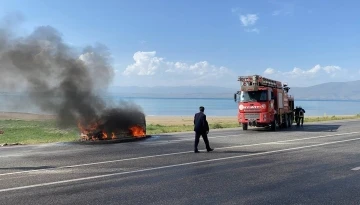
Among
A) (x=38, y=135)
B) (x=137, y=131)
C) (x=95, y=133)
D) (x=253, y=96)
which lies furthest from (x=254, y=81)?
(x=38, y=135)

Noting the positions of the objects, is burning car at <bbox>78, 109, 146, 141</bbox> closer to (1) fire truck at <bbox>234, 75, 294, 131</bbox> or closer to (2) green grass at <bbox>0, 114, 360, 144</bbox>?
(2) green grass at <bbox>0, 114, 360, 144</bbox>

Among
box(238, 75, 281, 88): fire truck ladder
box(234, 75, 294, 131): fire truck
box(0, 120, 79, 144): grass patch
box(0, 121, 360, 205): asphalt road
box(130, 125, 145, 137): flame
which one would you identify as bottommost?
box(0, 121, 360, 205): asphalt road

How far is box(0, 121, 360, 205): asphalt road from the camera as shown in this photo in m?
6.32

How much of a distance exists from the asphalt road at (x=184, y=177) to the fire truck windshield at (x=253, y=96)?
32.1 feet

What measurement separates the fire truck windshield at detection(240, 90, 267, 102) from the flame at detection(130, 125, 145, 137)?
276 inches

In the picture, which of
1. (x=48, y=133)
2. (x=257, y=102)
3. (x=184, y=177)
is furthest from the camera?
(x=48, y=133)

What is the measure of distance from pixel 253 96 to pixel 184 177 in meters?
15.4

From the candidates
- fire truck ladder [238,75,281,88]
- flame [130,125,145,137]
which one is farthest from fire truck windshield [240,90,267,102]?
flame [130,125,145,137]

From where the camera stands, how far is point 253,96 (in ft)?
74.4

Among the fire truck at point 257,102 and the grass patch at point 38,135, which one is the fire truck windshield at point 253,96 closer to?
the fire truck at point 257,102

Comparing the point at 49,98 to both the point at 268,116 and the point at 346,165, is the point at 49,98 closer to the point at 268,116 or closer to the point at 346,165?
the point at 268,116

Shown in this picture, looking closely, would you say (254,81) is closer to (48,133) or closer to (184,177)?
(184,177)

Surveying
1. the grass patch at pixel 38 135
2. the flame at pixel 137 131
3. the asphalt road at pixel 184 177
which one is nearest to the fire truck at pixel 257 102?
the flame at pixel 137 131

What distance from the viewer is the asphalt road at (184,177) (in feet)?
20.7
